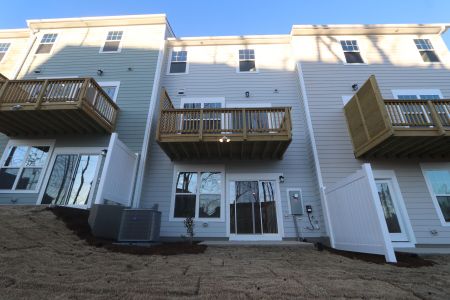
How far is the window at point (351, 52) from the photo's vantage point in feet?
30.5

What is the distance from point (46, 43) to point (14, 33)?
1.88 m

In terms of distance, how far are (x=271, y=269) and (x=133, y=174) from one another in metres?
5.49

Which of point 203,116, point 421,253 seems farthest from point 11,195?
point 421,253

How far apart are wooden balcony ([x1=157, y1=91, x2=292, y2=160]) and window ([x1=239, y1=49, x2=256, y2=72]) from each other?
3377mm

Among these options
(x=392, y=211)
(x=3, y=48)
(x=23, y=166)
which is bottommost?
(x=392, y=211)

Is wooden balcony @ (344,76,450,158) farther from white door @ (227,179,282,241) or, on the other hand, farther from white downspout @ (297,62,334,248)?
white door @ (227,179,282,241)

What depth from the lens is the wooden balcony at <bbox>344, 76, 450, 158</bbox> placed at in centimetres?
597

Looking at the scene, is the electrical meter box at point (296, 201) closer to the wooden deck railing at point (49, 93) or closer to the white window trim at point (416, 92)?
the white window trim at point (416, 92)

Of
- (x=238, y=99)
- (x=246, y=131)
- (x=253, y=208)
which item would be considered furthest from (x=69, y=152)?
(x=253, y=208)

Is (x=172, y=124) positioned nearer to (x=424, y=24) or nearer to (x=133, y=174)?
(x=133, y=174)

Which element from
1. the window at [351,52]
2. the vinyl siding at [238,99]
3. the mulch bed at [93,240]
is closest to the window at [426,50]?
the window at [351,52]

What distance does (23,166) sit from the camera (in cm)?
748

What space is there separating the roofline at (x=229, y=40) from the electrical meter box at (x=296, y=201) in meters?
6.83

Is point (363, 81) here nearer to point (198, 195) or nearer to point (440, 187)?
point (440, 187)
